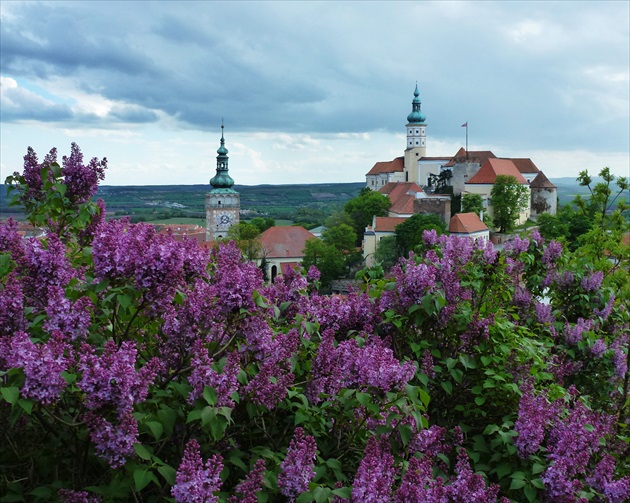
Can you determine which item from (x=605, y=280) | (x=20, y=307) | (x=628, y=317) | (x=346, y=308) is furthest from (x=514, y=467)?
(x=605, y=280)

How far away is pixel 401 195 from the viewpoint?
95125 mm

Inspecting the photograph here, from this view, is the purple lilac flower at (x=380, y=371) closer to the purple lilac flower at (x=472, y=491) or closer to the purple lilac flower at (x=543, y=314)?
the purple lilac flower at (x=472, y=491)

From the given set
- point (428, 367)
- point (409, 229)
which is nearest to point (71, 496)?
point (428, 367)

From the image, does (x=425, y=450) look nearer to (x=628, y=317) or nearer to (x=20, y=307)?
(x=20, y=307)

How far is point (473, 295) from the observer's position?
5609 mm

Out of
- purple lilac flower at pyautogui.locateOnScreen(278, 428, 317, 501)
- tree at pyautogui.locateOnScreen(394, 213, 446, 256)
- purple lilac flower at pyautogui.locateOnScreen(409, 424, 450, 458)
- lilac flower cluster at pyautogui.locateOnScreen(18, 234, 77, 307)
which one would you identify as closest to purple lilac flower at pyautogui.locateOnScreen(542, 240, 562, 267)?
purple lilac flower at pyautogui.locateOnScreen(409, 424, 450, 458)

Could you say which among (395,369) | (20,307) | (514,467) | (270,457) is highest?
(20,307)

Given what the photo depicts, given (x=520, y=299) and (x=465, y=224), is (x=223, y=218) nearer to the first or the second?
(x=465, y=224)

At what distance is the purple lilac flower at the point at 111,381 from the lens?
264 cm

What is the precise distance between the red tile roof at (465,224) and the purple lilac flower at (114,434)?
2646 inches

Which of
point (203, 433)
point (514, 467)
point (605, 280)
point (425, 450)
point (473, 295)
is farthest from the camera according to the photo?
point (605, 280)

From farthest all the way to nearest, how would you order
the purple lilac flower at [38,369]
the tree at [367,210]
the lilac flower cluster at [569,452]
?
the tree at [367,210]
the lilac flower cluster at [569,452]
the purple lilac flower at [38,369]

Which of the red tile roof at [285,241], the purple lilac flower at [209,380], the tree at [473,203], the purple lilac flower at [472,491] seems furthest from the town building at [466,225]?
the purple lilac flower at [209,380]

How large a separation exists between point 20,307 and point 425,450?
214 cm
